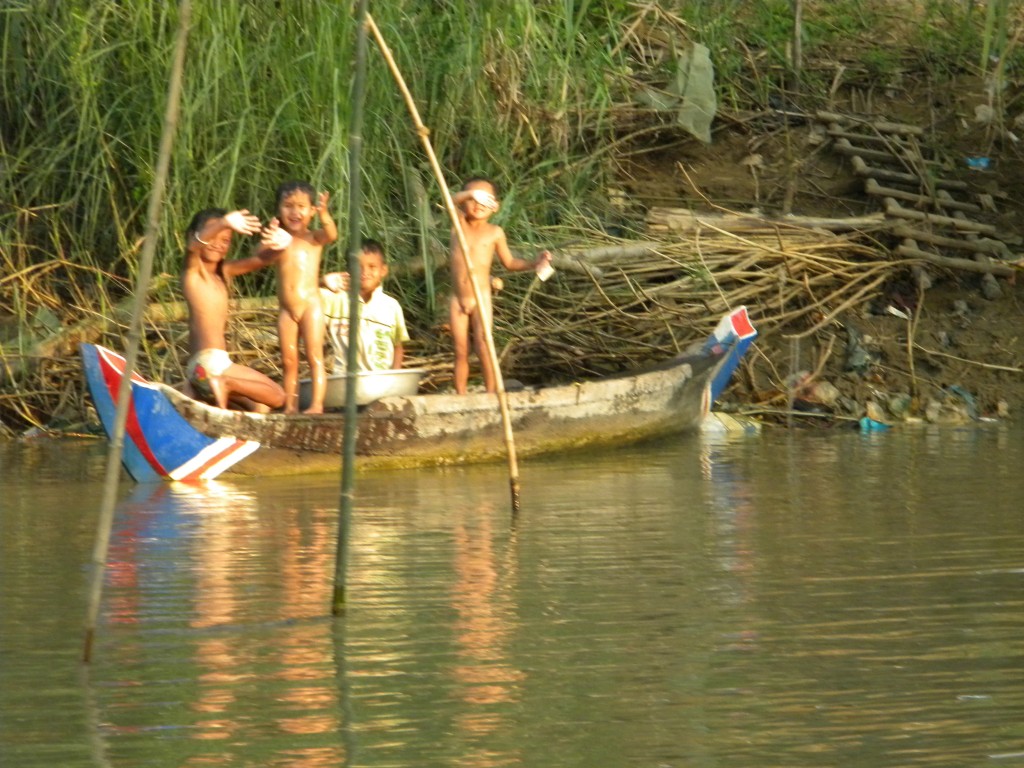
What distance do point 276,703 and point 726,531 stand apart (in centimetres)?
259

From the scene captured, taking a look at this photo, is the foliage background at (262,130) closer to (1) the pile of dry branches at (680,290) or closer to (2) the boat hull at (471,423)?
(1) the pile of dry branches at (680,290)

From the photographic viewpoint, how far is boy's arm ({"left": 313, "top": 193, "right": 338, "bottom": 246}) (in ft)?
25.4

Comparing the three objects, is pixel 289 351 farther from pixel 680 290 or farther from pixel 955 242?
pixel 955 242

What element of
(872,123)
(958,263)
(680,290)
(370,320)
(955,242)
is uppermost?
(872,123)

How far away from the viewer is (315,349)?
26.9 ft

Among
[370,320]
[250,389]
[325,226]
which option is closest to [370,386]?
[370,320]

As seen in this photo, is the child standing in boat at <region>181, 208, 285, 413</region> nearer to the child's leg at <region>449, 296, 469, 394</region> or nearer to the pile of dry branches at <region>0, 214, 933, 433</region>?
the child's leg at <region>449, 296, 469, 394</region>

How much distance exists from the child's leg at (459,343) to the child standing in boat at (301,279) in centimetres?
80

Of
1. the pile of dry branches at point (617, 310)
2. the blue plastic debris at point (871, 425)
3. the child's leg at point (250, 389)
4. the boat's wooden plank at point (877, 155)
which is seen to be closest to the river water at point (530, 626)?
the child's leg at point (250, 389)

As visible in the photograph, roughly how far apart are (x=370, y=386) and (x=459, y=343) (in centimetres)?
81

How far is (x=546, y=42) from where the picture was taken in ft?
34.6

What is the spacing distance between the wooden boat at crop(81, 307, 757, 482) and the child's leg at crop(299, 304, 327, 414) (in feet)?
0.75

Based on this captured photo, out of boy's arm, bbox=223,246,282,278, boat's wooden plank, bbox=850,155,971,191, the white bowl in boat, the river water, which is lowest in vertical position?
the river water

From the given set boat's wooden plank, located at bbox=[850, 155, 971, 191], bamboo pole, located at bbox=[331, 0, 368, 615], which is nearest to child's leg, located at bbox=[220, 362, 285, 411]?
bamboo pole, located at bbox=[331, 0, 368, 615]
